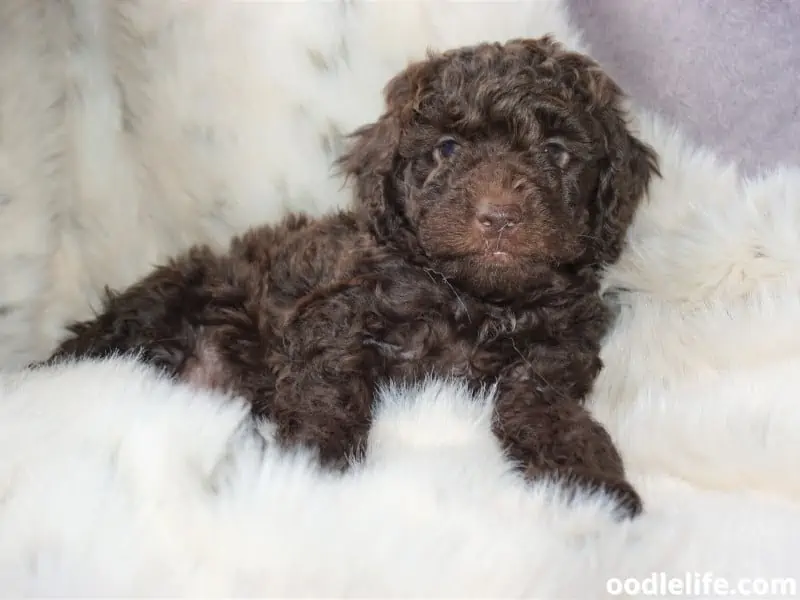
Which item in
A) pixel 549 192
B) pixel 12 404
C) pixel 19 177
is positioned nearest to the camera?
pixel 12 404

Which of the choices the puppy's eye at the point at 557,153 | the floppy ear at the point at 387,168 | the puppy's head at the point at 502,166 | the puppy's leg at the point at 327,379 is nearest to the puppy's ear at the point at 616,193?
the puppy's head at the point at 502,166

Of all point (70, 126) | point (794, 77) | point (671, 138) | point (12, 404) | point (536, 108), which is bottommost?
point (12, 404)

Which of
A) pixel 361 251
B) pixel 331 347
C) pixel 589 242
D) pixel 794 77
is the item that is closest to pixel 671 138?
pixel 794 77

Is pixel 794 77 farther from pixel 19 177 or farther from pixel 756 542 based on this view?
pixel 19 177

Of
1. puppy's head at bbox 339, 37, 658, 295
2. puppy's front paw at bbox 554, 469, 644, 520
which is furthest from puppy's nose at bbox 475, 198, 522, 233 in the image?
puppy's front paw at bbox 554, 469, 644, 520

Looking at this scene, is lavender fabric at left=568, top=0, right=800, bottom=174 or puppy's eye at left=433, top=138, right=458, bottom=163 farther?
A: lavender fabric at left=568, top=0, right=800, bottom=174

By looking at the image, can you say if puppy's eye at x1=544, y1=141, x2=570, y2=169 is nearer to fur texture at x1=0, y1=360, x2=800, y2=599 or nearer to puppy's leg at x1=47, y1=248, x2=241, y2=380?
fur texture at x1=0, y1=360, x2=800, y2=599
